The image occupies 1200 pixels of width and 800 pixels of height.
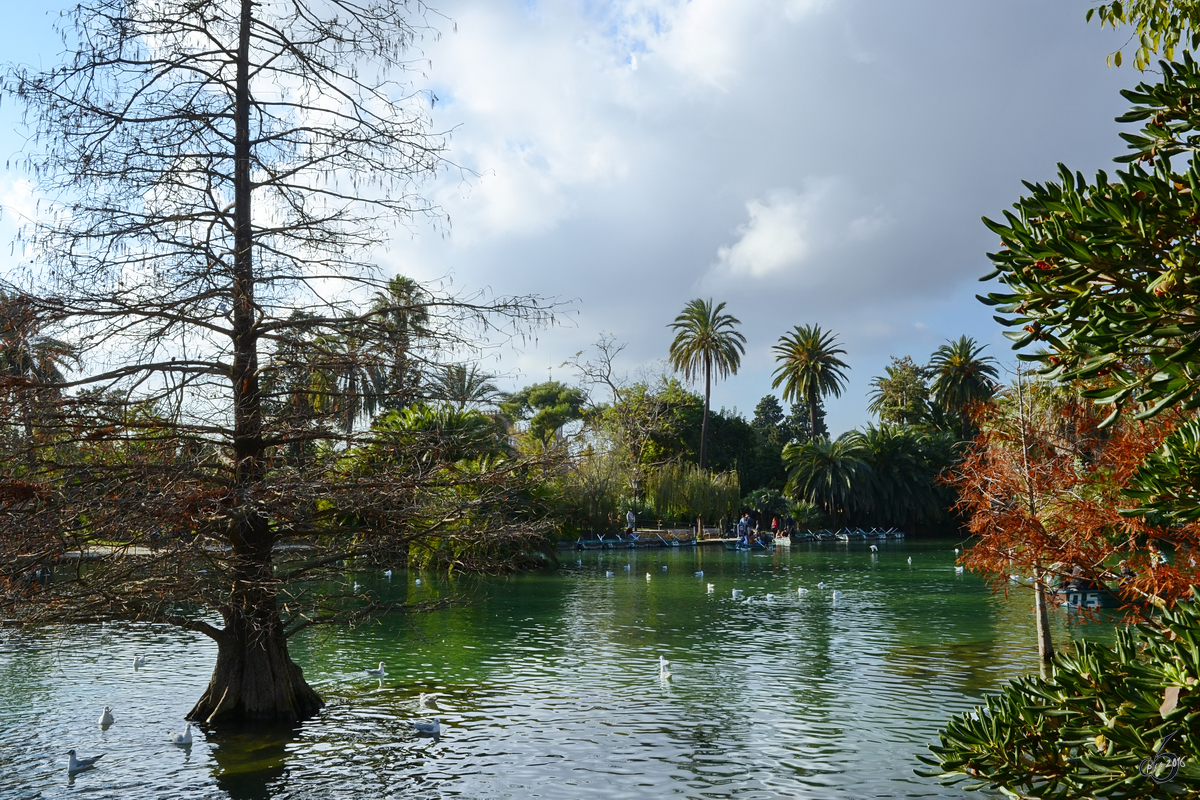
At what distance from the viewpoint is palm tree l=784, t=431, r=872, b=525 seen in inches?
2350

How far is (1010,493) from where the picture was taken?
14898 millimetres

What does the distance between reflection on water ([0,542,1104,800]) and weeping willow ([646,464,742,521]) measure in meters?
28.1

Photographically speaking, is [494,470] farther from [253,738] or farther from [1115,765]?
[1115,765]

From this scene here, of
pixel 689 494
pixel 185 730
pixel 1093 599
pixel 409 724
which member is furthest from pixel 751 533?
pixel 185 730

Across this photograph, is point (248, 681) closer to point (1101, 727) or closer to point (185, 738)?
point (185, 738)

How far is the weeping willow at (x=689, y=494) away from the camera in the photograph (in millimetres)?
54156

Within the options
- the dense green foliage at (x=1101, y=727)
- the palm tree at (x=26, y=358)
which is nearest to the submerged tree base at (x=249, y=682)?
the palm tree at (x=26, y=358)

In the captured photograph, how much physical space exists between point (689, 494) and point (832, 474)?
36.7 feet

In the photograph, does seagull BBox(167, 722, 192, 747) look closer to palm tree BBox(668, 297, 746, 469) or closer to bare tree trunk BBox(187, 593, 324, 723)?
bare tree trunk BBox(187, 593, 324, 723)

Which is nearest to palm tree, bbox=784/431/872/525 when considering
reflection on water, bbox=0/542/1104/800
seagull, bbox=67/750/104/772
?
reflection on water, bbox=0/542/1104/800

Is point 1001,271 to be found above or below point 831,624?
above

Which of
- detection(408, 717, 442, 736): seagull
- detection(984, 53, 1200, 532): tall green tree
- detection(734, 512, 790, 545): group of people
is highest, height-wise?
detection(984, 53, 1200, 532): tall green tree

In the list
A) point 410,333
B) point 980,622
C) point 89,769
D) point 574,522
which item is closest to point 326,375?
point 410,333

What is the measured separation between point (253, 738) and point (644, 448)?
51.3 metres
